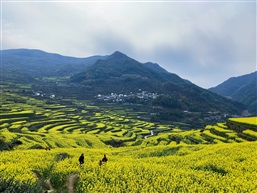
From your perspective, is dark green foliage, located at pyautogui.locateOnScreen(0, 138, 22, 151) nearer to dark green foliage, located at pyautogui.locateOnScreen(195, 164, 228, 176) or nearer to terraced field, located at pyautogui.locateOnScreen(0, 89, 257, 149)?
terraced field, located at pyautogui.locateOnScreen(0, 89, 257, 149)

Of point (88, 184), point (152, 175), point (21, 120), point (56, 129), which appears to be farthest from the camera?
point (21, 120)

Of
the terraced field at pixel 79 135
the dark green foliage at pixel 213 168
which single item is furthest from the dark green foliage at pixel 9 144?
the dark green foliage at pixel 213 168

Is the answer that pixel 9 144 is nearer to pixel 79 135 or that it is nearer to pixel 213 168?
pixel 79 135

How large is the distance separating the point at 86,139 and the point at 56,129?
1986cm

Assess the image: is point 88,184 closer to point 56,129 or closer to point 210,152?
point 210,152

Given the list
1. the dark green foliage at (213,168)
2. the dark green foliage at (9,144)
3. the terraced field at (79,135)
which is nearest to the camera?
the dark green foliage at (213,168)

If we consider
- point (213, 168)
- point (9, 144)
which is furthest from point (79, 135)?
point (213, 168)

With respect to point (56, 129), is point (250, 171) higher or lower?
higher

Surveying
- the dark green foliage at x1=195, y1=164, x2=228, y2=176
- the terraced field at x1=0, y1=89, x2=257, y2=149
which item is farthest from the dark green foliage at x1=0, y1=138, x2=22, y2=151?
the dark green foliage at x1=195, y1=164, x2=228, y2=176

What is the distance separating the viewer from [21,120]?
91375mm

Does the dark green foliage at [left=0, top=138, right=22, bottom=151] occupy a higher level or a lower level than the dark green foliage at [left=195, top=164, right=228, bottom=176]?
lower

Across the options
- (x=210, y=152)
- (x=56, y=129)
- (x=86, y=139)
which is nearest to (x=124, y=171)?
(x=210, y=152)

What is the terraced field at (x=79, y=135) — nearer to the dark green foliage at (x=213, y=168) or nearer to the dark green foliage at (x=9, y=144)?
the dark green foliage at (x=9, y=144)

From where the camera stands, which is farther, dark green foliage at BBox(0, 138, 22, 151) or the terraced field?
the terraced field
